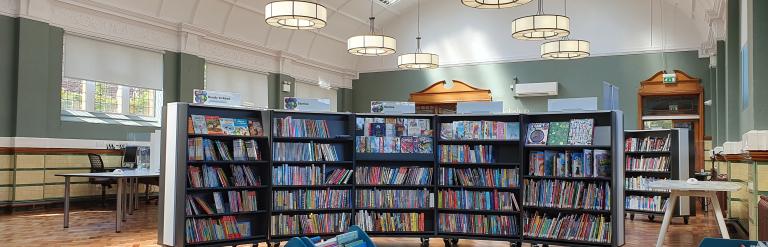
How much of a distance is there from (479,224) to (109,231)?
4.60 m

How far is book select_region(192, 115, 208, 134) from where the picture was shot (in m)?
6.20

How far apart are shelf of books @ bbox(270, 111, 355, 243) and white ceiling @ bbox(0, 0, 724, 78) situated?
6071 mm

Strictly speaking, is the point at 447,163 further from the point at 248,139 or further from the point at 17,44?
the point at 17,44

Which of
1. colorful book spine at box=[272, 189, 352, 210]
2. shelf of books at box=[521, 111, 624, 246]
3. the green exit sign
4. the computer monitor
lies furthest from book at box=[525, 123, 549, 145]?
the green exit sign

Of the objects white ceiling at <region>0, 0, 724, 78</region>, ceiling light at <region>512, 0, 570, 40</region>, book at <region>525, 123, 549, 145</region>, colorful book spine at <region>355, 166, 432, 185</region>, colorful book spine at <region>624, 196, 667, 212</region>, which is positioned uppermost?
white ceiling at <region>0, 0, 724, 78</region>

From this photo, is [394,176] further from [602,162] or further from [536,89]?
[536,89]

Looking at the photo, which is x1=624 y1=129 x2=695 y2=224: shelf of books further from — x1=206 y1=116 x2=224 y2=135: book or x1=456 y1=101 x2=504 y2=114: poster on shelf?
x1=206 y1=116 x2=224 y2=135: book

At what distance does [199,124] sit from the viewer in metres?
6.24

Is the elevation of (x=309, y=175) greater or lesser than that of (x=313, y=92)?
lesser

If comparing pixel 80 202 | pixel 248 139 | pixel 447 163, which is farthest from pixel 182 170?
pixel 80 202

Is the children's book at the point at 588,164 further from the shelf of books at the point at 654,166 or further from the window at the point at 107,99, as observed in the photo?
the window at the point at 107,99

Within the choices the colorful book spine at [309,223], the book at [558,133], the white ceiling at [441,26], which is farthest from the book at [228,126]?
the white ceiling at [441,26]

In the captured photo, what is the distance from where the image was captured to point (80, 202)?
11.0 metres

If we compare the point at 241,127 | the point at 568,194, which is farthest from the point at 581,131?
the point at 241,127
